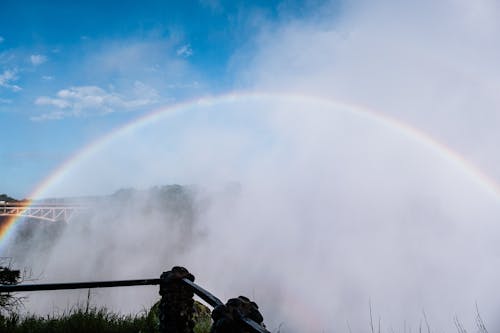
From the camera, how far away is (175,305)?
4.94 metres

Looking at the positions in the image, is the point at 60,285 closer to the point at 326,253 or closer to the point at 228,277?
the point at 228,277

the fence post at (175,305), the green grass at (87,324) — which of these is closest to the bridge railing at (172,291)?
the fence post at (175,305)

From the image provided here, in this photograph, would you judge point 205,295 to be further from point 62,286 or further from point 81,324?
point 81,324

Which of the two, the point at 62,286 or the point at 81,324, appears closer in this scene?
the point at 62,286

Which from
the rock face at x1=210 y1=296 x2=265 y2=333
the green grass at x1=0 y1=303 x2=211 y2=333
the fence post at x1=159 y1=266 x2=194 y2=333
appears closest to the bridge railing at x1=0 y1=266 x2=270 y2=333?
the fence post at x1=159 y1=266 x2=194 y2=333

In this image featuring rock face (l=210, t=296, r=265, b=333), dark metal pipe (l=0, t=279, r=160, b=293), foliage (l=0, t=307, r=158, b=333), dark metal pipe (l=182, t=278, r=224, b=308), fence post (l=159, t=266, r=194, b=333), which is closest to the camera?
rock face (l=210, t=296, r=265, b=333)

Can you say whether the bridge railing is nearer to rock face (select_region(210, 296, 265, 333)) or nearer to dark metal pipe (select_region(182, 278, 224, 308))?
dark metal pipe (select_region(182, 278, 224, 308))

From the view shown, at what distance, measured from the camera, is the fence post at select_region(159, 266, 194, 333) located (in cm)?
490

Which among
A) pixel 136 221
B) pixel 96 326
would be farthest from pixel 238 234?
pixel 96 326

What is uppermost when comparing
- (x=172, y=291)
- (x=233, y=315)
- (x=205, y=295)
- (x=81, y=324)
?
(x=172, y=291)

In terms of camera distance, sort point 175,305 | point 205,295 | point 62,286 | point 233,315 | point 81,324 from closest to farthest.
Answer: point 233,315 → point 205,295 → point 62,286 → point 175,305 → point 81,324

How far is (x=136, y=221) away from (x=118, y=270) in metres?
23.4

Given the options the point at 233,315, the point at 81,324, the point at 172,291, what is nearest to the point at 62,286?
the point at 81,324

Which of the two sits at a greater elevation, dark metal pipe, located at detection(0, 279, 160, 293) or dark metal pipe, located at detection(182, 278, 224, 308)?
dark metal pipe, located at detection(0, 279, 160, 293)
